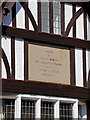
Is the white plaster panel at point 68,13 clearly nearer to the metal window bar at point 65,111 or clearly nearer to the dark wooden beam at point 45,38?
the dark wooden beam at point 45,38

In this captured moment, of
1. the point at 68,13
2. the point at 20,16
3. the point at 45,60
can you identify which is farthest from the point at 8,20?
the point at 68,13

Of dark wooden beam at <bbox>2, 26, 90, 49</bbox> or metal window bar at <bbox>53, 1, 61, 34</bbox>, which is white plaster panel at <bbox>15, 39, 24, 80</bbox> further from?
metal window bar at <bbox>53, 1, 61, 34</bbox>

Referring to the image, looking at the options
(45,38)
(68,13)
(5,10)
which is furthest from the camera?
(68,13)

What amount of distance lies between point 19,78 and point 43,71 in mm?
1014

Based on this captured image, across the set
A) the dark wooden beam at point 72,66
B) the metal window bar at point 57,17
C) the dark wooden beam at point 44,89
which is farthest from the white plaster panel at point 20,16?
the dark wooden beam at point 72,66

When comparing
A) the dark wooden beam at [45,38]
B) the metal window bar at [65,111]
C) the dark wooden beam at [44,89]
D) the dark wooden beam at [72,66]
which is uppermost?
the dark wooden beam at [45,38]

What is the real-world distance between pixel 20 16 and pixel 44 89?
8.54ft

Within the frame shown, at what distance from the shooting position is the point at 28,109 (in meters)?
17.1

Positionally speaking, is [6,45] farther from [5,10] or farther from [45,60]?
[45,60]

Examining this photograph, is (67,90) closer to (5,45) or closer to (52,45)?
(52,45)

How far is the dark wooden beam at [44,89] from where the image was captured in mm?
16500

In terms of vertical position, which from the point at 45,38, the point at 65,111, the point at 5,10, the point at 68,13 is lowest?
the point at 65,111

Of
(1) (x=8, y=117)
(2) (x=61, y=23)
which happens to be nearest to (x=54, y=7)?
(2) (x=61, y=23)

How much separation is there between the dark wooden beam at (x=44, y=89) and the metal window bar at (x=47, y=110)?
1.37 ft
